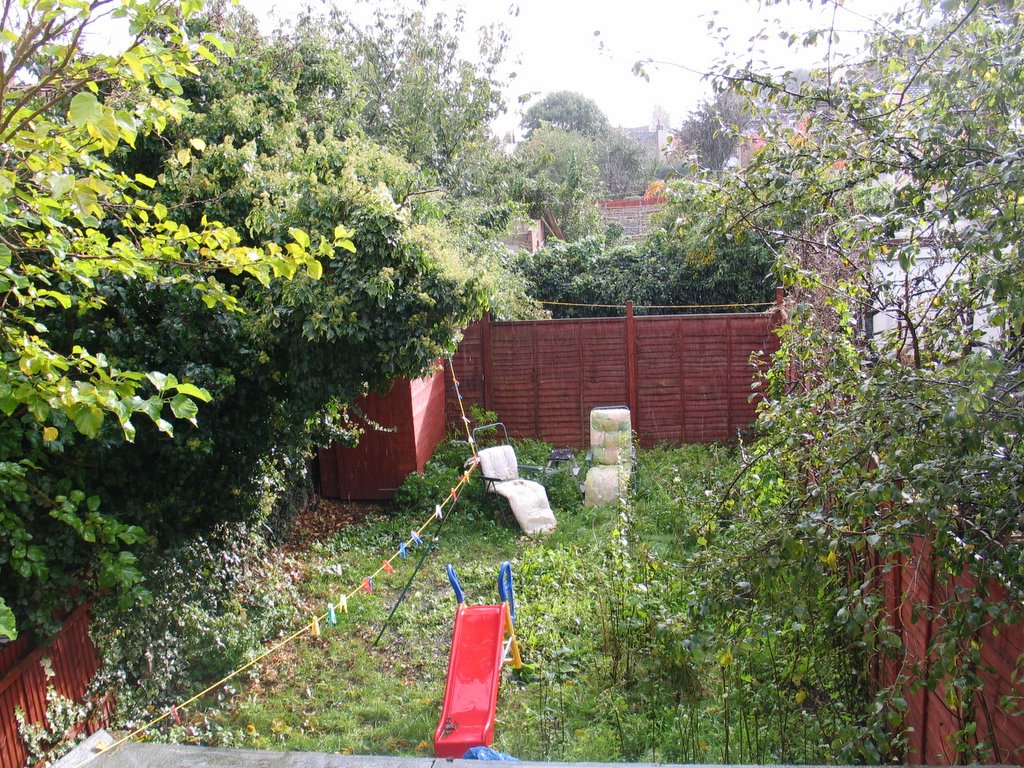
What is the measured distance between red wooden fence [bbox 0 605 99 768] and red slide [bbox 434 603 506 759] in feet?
7.61

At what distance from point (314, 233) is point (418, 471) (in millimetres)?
4655

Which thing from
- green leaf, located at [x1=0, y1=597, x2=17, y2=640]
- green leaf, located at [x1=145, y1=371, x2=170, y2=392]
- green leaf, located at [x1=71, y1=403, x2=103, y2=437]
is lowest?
green leaf, located at [x1=0, y1=597, x2=17, y2=640]

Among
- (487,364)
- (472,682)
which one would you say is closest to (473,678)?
(472,682)

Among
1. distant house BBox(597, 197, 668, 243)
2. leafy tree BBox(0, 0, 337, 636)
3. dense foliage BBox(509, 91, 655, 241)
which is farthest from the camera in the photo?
distant house BBox(597, 197, 668, 243)

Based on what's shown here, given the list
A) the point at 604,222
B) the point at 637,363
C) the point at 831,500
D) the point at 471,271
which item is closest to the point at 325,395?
the point at 471,271

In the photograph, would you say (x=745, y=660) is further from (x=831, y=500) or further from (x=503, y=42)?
(x=503, y=42)

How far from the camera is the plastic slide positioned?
4.61m

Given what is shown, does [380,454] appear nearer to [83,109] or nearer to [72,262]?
[72,262]

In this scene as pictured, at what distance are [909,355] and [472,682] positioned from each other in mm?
3271

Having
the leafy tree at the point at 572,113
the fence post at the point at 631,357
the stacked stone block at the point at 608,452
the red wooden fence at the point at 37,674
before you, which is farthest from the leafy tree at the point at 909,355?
the leafy tree at the point at 572,113

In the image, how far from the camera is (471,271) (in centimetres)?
647

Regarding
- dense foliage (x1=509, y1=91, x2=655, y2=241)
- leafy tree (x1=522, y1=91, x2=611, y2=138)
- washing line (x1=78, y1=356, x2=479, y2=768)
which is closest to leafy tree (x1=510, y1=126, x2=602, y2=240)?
dense foliage (x1=509, y1=91, x2=655, y2=241)

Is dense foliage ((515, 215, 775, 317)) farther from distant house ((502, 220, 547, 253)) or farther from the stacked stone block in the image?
the stacked stone block

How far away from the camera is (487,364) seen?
1147cm
